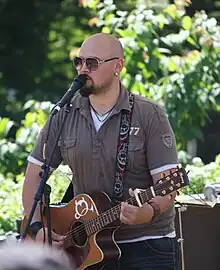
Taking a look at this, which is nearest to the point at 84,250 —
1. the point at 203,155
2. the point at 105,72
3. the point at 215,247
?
the point at 105,72

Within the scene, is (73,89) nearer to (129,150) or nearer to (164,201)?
(129,150)

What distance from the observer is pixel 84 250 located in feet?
12.1

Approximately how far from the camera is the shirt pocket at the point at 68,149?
368 cm

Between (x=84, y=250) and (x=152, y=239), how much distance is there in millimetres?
325

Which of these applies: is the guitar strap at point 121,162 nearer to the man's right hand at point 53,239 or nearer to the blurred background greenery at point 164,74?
the man's right hand at point 53,239

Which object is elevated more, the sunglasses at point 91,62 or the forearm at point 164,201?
the sunglasses at point 91,62

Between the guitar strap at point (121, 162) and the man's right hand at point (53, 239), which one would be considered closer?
the guitar strap at point (121, 162)

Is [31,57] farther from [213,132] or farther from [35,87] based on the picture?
[213,132]

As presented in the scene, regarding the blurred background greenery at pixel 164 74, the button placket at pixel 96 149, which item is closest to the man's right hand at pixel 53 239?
the button placket at pixel 96 149

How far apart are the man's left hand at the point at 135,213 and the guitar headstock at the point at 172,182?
0.27ft

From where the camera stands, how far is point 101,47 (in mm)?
3756

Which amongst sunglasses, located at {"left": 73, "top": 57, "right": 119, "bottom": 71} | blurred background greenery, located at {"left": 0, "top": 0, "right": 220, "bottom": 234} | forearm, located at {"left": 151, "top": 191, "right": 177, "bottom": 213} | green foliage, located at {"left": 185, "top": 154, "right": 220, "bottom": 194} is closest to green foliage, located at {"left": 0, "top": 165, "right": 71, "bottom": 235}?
blurred background greenery, located at {"left": 0, "top": 0, "right": 220, "bottom": 234}

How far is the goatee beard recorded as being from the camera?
3.62 metres

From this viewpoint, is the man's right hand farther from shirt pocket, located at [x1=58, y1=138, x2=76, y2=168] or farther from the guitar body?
shirt pocket, located at [x1=58, y1=138, x2=76, y2=168]
